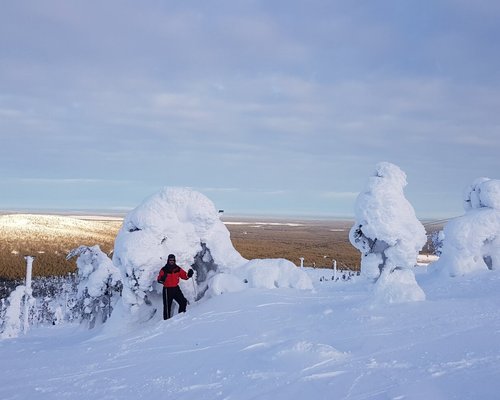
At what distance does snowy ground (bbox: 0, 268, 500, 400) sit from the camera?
5531 millimetres

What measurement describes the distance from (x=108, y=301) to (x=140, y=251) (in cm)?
505

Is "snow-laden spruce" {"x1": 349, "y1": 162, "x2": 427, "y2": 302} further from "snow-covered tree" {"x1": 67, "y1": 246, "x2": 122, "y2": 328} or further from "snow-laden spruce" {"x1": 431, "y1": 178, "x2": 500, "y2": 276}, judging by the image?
"snow-covered tree" {"x1": 67, "y1": 246, "x2": 122, "y2": 328}

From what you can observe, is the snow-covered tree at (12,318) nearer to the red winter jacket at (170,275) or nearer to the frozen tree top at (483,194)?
the red winter jacket at (170,275)

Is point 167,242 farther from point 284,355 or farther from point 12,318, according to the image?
point 12,318

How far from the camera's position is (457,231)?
15359 mm

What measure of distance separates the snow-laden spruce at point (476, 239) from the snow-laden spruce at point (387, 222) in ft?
4.51

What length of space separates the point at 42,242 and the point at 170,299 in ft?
165

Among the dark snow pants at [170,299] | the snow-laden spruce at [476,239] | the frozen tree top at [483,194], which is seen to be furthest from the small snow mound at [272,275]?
the frozen tree top at [483,194]

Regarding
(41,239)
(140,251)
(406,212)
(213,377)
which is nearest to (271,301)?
(140,251)

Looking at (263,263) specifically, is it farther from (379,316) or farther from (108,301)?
(108,301)

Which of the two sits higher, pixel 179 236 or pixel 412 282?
pixel 179 236

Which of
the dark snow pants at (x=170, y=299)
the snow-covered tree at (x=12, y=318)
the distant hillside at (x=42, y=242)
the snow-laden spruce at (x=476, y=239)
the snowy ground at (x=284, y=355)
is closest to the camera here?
the snowy ground at (x=284, y=355)

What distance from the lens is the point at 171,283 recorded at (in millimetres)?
11000

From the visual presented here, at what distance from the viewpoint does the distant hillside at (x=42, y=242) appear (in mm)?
41875
